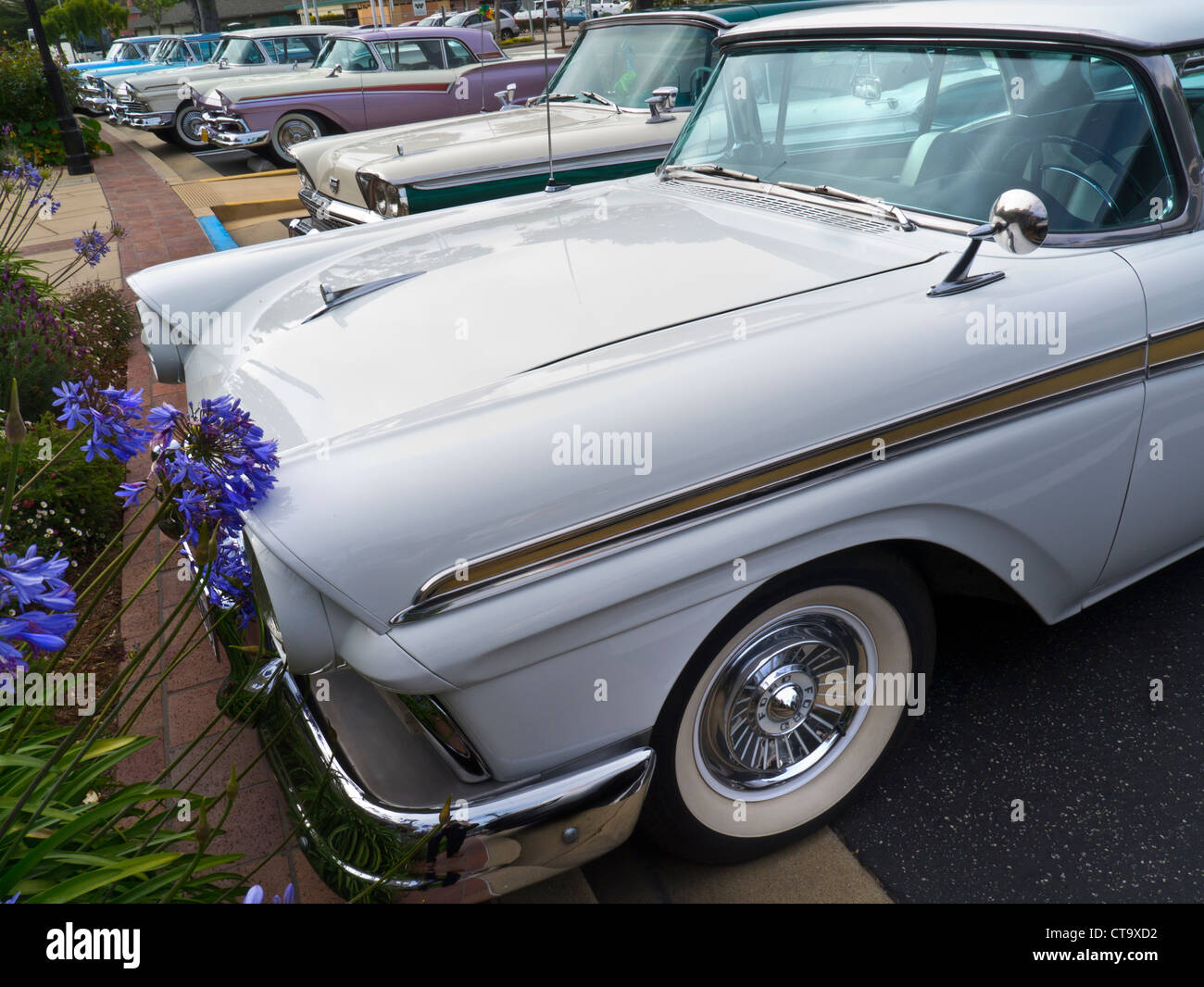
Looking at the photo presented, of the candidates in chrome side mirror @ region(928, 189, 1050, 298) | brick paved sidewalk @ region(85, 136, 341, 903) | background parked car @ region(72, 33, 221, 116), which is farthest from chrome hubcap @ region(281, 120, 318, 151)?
chrome side mirror @ region(928, 189, 1050, 298)

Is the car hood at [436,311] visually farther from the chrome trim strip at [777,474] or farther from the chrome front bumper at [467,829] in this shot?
the chrome front bumper at [467,829]

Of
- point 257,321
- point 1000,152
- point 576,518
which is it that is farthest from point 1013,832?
point 257,321

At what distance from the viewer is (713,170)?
9.80ft

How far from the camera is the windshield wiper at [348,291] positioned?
2.28 metres

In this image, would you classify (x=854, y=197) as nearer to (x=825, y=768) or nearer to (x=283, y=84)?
(x=825, y=768)

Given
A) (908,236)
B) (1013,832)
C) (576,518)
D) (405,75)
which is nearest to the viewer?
(576,518)

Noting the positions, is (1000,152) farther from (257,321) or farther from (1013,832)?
(257,321)

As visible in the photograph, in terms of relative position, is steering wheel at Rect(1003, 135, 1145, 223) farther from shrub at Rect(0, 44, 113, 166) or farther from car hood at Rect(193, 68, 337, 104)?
shrub at Rect(0, 44, 113, 166)

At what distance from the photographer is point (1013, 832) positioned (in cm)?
212

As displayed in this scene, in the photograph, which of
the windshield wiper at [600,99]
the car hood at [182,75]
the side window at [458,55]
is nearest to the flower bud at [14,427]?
the windshield wiper at [600,99]

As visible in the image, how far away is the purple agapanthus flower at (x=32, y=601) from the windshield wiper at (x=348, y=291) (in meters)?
1.22

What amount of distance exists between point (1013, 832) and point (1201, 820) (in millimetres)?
422

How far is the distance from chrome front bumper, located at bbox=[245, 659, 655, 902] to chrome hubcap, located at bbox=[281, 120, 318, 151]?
10183 mm

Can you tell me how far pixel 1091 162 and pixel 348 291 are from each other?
1.79m
